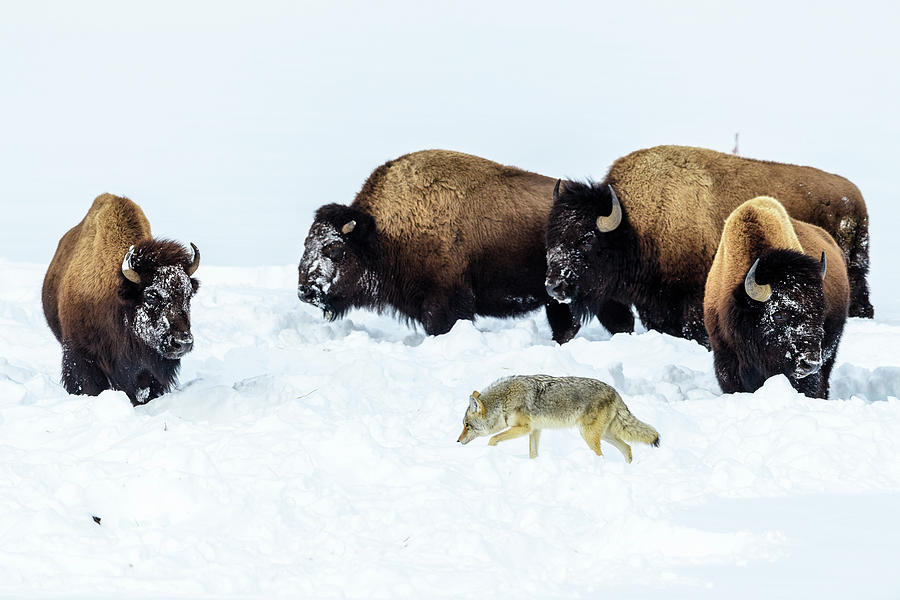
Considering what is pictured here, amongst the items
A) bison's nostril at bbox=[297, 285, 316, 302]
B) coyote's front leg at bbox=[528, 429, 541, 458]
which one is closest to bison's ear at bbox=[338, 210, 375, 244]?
bison's nostril at bbox=[297, 285, 316, 302]

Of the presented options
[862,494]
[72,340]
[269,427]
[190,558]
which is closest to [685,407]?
[862,494]

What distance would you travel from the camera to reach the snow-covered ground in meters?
3.63

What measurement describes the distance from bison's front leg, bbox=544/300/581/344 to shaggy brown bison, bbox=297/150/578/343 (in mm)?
11

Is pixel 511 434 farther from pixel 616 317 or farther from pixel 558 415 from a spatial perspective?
pixel 616 317

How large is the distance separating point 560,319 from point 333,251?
2613 millimetres

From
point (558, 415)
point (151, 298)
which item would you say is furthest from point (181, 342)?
point (558, 415)

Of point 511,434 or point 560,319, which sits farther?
point 560,319

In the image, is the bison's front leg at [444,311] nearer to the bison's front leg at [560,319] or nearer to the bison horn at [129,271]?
the bison's front leg at [560,319]

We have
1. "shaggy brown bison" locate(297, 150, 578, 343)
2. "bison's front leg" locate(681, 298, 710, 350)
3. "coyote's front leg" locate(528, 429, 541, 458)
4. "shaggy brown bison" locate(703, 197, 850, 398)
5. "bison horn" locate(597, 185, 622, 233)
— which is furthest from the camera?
"shaggy brown bison" locate(297, 150, 578, 343)

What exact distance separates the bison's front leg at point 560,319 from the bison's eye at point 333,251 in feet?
7.72

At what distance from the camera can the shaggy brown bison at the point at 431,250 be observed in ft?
35.4

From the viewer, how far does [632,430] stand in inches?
211

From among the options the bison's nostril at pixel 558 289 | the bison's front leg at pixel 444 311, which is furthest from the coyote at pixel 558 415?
the bison's front leg at pixel 444 311

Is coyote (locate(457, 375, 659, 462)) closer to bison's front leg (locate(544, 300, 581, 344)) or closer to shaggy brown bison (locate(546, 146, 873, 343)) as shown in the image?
shaggy brown bison (locate(546, 146, 873, 343))
